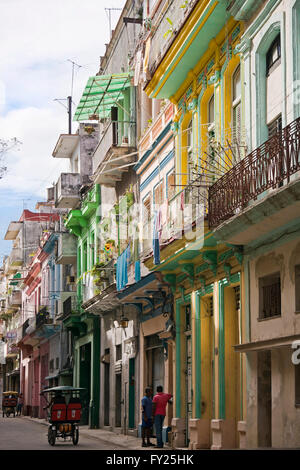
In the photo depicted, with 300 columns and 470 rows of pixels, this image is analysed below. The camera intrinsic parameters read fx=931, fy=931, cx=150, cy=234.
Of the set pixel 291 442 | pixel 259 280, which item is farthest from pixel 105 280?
pixel 291 442

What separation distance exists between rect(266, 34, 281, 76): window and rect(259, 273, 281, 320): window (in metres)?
3.32

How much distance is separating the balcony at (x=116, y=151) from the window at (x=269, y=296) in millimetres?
10803

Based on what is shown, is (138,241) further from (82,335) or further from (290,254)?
(82,335)

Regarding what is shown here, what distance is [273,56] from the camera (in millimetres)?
14898

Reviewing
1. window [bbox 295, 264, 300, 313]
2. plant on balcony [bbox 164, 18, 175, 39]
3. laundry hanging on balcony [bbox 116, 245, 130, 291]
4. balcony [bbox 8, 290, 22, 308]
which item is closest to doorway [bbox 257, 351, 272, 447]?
window [bbox 295, 264, 300, 313]

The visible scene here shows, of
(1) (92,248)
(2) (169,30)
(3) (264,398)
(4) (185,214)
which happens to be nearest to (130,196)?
(1) (92,248)

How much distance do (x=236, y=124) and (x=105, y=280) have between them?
1318 centimetres

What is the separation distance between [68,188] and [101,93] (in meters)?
10.3

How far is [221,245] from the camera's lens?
55.4ft

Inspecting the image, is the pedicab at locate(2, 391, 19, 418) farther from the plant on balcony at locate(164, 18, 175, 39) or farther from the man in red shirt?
the plant on balcony at locate(164, 18, 175, 39)

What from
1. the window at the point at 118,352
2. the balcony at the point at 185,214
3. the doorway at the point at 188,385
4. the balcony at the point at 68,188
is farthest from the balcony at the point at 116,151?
Answer: the balcony at the point at 68,188

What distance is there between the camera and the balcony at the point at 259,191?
12.3 meters

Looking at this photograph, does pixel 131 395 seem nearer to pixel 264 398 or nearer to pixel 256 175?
pixel 264 398

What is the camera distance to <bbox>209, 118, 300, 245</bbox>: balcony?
40.4 ft
